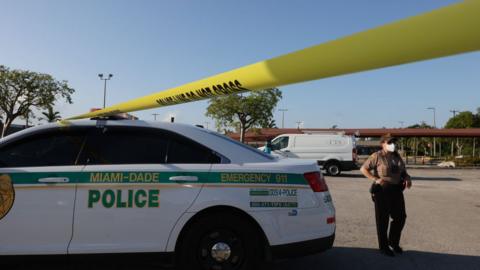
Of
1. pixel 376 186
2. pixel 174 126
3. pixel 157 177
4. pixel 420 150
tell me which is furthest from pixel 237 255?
pixel 420 150

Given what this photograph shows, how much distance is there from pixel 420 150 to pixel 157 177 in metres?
93.4

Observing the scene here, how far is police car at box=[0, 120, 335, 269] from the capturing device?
392 centimetres

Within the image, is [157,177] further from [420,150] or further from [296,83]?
[420,150]

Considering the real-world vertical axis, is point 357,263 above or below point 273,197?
below

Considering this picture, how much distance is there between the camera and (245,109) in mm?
41844

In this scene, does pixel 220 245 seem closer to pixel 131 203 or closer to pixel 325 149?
pixel 131 203

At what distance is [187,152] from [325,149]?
700 inches

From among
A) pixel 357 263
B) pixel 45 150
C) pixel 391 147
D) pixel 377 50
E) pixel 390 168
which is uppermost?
pixel 377 50

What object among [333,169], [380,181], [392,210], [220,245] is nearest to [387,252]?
[392,210]

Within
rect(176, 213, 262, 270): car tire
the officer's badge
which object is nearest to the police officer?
rect(176, 213, 262, 270): car tire

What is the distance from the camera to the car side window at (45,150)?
13.5ft

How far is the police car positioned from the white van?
16814 millimetres

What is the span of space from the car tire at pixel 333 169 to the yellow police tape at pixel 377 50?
62.7ft

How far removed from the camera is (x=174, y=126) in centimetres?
436
